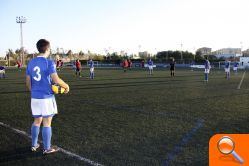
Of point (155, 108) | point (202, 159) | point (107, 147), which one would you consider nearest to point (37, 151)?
point (107, 147)

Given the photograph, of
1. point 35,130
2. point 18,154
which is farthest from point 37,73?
point 18,154

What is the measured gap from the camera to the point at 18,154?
20.7 feet

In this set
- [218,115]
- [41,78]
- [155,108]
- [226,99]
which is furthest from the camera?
[226,99]

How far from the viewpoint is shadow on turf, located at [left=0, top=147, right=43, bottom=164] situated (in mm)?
6051

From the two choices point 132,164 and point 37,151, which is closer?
point 132,164

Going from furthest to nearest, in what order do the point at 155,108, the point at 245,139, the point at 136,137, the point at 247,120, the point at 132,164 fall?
the point at 155,108, the point at 247,120, the point at 136,137, the point at 132,164, the point at 245,139

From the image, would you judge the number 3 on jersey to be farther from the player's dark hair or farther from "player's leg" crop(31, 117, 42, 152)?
"player's leg" crop(31, 117, 42, 152)

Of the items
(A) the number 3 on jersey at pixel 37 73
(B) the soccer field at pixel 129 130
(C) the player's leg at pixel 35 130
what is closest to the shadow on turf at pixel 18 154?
(B) the soccer field at pixel 129 130

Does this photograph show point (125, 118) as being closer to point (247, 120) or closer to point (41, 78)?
point (247, 120)

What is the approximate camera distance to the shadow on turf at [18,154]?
238 inches

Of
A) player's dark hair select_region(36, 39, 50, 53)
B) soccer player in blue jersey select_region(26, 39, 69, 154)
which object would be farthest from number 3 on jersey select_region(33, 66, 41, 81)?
player's dark hair select_region(36, 39, 50, 53)

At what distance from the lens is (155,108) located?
11.7 metres

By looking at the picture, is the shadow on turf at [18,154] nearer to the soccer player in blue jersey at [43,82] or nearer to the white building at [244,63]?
the soccer player in blue jersey at [43,82]

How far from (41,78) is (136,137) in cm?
269
